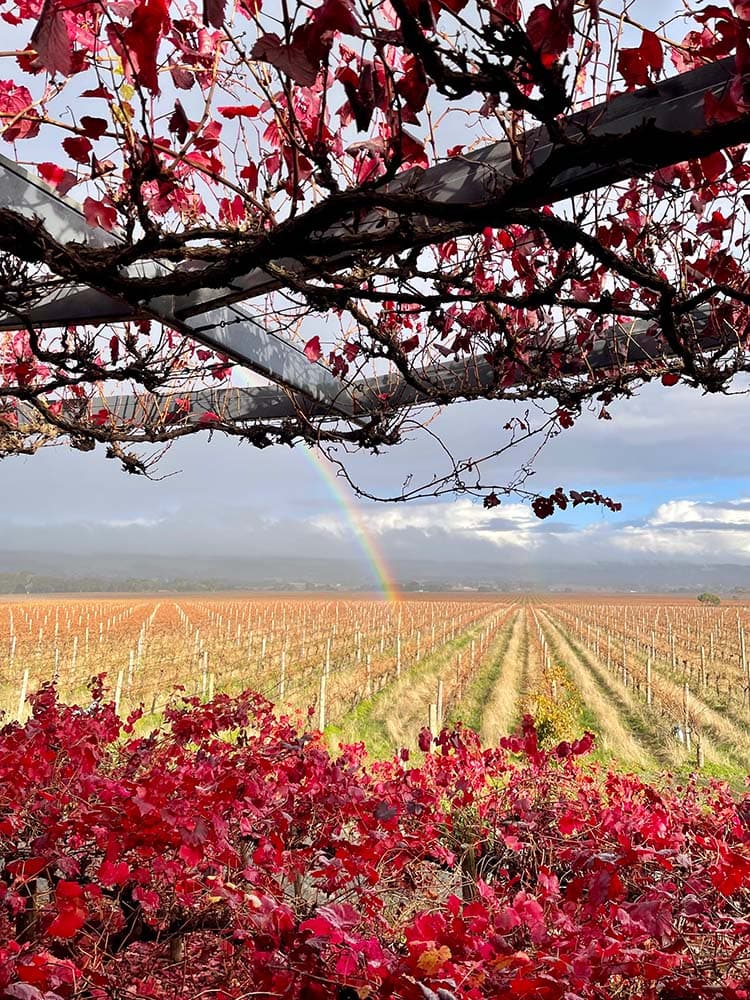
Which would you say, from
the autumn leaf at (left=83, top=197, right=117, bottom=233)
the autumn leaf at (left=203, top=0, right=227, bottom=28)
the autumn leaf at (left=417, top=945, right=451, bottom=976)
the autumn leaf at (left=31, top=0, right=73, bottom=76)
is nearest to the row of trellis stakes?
the autumn leaf at (left=417, top=945, right=451, bottom=976)

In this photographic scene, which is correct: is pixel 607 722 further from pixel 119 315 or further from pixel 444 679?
pixel 119 315

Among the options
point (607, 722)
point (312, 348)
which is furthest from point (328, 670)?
point (312, 348)

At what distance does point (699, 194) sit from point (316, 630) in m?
27.5

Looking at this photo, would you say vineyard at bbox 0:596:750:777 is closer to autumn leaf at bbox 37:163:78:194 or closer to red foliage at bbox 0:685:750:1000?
red foliage at bbox 0:685:750:1000

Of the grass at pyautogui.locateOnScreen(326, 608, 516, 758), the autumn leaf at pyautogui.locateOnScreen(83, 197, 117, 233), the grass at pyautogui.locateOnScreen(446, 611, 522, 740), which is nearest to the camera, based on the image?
the autumn leaf at pyautogui.locateOnScreen(83, 197, 117, 233)

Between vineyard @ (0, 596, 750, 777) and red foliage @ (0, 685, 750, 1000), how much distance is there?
10.6 feet

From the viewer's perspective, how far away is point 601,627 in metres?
31.4

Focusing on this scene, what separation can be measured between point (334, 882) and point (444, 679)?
14879mm

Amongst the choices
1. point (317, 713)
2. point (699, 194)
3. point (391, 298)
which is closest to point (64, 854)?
point (391, 298)

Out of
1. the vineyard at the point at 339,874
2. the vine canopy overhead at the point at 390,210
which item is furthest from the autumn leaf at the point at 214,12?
the vineyard at the point at 339,874

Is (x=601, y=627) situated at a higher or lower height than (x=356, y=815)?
lower

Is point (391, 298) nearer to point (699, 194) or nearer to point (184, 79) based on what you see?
point (184, 79)

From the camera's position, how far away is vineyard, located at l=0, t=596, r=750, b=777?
11.1 metres

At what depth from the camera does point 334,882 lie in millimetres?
2039
